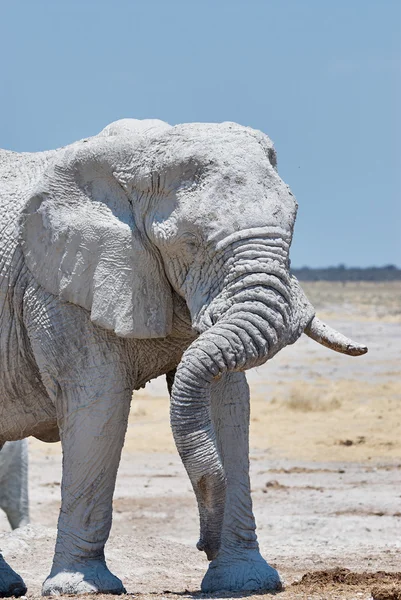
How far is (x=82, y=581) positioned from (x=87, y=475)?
55cm

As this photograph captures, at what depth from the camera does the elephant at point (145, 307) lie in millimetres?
7414

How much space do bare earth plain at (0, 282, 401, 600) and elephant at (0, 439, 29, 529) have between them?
0.31 m

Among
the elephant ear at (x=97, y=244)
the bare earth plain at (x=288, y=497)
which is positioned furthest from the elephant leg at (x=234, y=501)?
the elephant ear at (x=97, y=244)

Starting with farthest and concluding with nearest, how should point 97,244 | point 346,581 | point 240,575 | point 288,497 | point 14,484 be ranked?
point 288,497, point 14,484, point 346,581, point 240,575, point 97,244

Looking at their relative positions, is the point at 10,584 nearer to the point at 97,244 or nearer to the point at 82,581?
the point at 82,581

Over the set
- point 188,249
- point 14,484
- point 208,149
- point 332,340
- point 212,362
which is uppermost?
point 208,149

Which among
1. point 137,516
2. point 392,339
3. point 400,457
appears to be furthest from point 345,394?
point 392,339

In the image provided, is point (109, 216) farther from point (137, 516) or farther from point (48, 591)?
point (137, 516)

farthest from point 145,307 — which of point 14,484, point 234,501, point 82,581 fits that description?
point 14,484

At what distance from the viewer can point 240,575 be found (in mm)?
8383

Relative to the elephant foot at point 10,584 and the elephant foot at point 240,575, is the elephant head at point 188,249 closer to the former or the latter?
the elephant foot at point 240,575

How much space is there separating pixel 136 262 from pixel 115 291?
0.59ft

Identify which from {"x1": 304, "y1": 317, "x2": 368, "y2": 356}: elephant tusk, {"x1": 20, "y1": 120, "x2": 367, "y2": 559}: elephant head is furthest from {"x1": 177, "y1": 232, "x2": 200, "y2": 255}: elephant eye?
{"x1": 304, "y1": 317, "x2": 368, "y2": 356}: elephant tusk

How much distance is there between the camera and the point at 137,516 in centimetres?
1344
